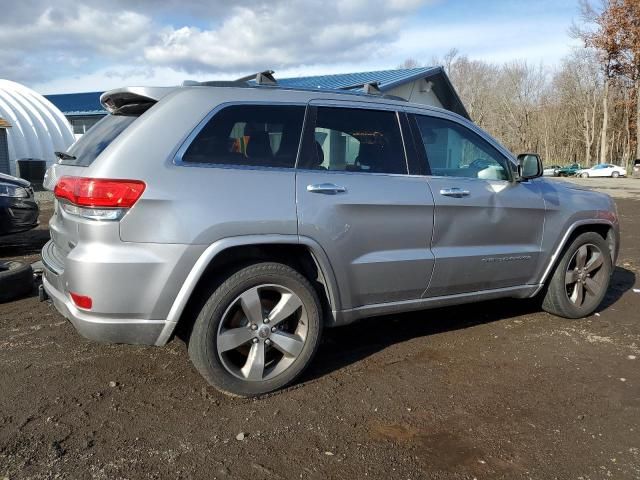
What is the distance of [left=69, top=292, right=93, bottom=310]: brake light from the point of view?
9.75 ft

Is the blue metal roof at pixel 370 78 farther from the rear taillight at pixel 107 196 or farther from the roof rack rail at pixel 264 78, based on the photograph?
the rear taillight at pixel 107 196

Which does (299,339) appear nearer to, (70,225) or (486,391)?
(486,391)

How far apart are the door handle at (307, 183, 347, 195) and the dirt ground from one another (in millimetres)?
1284

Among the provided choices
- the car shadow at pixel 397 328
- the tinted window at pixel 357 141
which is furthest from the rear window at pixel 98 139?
the car shadow at pixel 397 328

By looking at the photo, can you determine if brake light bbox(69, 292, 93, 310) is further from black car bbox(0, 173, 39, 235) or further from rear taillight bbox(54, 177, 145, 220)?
black car bbox(0, 173, 39, 235)

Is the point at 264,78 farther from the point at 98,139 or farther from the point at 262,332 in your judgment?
the point at 262,332

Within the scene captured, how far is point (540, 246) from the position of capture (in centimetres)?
459

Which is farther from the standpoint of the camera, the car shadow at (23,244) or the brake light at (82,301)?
the car shadow at (23,244)

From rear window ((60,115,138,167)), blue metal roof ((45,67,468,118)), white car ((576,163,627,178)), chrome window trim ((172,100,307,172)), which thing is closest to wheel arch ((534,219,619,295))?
chrome window trim ((172,100,307,172))

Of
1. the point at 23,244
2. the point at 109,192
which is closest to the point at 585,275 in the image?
the point at 109,192

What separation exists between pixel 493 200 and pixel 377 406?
1.91 meters

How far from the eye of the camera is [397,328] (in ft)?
15.6

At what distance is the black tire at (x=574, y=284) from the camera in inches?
191

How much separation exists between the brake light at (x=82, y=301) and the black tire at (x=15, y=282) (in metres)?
2.70
